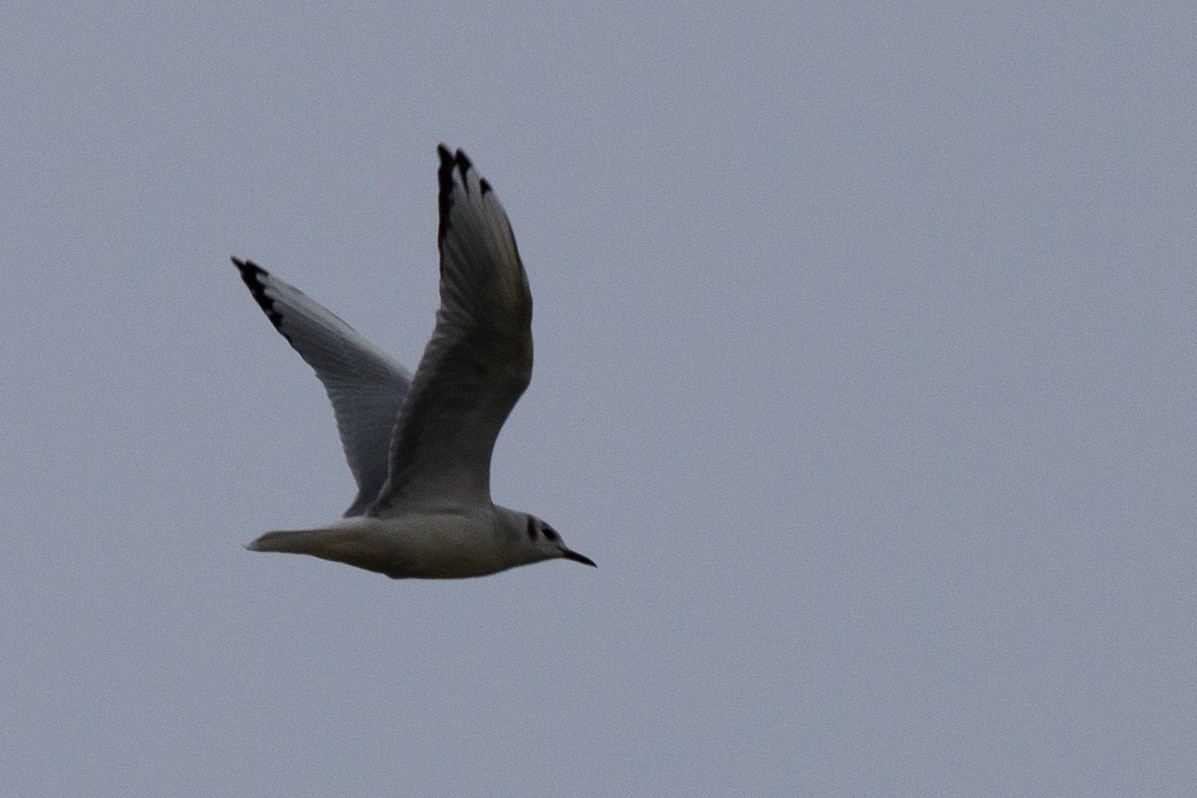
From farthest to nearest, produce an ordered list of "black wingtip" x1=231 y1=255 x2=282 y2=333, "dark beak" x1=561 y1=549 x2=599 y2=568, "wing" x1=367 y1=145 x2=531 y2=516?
1. "black wingtip" x1=231 y1=255 x2=282 y2=333
2. "dark beak" x1=561 y1=549 x2=599 y2=568
3. "wing" x1=367 y1=145 x2=531 y2=516

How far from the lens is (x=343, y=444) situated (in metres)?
9.80

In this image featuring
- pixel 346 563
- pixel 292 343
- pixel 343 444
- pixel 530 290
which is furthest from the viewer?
pixel 292 343

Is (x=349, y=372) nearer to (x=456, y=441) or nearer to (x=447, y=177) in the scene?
(x=456, y=441)

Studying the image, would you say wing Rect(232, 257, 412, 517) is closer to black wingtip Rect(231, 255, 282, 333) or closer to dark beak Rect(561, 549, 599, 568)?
black wingtip Rect(231, 255, 282, 333)

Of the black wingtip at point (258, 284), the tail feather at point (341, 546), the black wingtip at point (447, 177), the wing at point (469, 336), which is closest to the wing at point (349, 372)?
A: the black wingtip at point (258, 284)

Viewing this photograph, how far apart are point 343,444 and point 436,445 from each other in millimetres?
1371

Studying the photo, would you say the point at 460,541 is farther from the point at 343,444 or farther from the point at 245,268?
the point at 245,268

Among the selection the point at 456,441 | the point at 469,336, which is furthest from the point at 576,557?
the point at 469,336

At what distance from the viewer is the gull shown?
318 inches

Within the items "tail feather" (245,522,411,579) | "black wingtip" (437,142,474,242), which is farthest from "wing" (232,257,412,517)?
"black wingtip" (437,142,474,242)

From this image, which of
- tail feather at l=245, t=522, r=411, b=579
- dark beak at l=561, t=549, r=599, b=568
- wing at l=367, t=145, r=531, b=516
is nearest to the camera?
wing at l=367, t=145, r=531, b=516

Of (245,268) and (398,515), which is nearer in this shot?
(398,515)

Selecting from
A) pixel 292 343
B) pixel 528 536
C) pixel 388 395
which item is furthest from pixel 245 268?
pixel 528 536

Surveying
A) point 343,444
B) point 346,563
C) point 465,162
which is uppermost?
point 465,162
